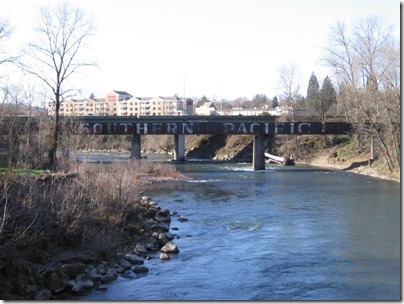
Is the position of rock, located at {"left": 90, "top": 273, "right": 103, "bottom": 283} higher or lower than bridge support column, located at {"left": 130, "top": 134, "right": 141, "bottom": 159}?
lower

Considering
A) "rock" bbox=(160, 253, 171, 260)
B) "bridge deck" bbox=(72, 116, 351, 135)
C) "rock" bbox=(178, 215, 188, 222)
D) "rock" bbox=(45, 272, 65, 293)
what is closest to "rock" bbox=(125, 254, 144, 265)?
"rock" bbox=(160, 253, 171, 260)

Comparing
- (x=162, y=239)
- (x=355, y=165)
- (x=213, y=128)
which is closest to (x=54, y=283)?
(x=162, y=239)

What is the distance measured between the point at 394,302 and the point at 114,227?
36.6 feet

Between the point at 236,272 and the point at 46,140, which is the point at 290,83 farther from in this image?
the point at 236,272

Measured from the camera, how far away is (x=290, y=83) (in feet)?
281

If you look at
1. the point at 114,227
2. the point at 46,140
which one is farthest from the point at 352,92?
the point at 114,227

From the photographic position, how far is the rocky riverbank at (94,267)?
14.5 metres

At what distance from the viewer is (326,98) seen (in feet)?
274

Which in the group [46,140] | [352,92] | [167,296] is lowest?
[167,296]

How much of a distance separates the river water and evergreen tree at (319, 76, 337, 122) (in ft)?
147

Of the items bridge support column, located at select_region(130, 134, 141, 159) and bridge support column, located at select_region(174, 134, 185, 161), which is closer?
bridge support column, located at select_region(130, 134, 141, 159)

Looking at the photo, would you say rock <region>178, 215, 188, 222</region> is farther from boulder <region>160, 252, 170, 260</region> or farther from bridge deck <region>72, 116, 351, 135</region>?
bridge deck <region>72, 116, 351, 135</region>

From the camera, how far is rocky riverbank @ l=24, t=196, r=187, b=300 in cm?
1454

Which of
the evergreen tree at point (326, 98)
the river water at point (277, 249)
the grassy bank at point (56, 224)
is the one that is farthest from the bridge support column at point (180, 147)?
the grassy bank at point (56, 224)
